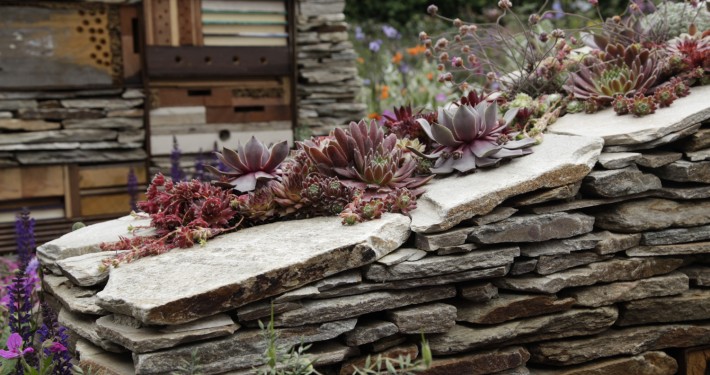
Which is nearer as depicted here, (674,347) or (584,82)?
(674,347)

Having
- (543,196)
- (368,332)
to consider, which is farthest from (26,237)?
(543,196)

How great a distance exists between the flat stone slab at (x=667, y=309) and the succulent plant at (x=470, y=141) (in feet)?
2.43

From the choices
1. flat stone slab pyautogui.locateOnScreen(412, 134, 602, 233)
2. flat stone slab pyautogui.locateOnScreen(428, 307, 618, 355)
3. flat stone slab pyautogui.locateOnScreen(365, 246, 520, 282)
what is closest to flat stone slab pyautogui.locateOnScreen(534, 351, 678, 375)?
flat stone slab pyautogui.locateOnScreen(428, 307, 618, 355)

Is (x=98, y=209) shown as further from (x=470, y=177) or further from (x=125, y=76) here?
(x=470, y=177)

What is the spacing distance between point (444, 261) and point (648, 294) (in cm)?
92

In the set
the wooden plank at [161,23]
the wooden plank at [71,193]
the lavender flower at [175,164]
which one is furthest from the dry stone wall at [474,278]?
the wooden plank at [161,23]

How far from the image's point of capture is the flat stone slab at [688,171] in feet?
10.6

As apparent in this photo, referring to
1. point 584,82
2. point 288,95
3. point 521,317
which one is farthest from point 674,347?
point 288,95

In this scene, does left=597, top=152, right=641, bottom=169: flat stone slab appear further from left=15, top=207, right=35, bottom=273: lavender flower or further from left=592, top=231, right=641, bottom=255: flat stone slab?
left=15, top=207, right=35, bottom=273: lavender flower

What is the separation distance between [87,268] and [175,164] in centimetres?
241

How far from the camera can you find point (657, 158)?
10.6 feet

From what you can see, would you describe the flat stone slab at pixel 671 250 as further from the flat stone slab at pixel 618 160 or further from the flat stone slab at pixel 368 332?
the flat stone slab at pixel 368 332

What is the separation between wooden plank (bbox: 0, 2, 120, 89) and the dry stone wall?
2.43 meters

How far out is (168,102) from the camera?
5.88 metres
